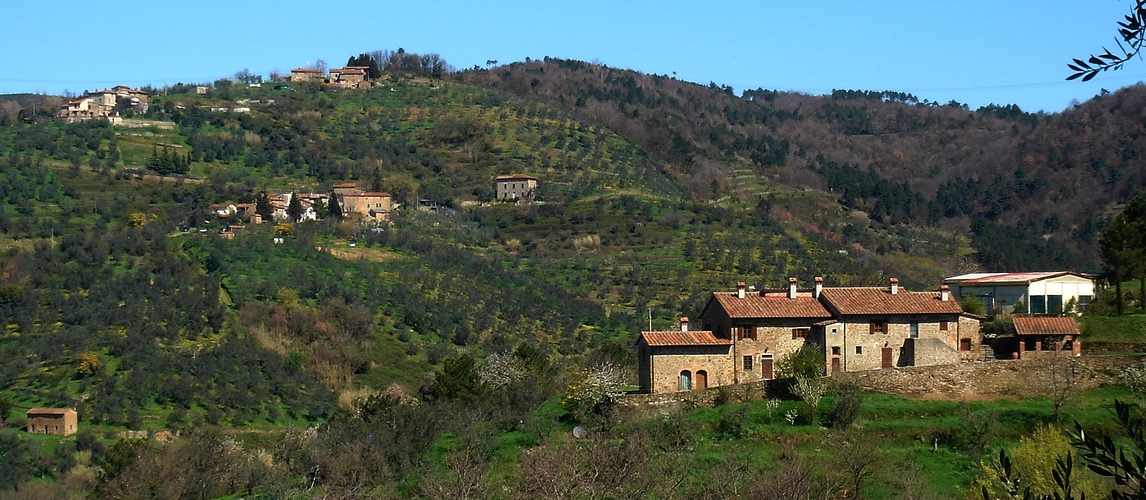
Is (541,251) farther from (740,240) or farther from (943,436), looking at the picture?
(943,436)

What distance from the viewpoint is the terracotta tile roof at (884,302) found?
119ft

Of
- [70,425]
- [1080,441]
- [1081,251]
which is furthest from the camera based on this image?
[1081,251]

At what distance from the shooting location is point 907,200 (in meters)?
134

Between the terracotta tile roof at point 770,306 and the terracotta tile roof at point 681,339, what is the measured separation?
0.84 meters

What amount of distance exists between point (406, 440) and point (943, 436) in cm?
1486

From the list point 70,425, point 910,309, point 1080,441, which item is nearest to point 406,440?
point 910,309

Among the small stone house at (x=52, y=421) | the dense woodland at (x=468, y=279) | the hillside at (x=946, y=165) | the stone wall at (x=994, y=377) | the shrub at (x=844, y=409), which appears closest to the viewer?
the dense woodland at (x=468, y=279)

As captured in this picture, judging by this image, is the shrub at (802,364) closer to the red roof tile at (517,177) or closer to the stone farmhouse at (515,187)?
the stone farmhouse at (515,187)

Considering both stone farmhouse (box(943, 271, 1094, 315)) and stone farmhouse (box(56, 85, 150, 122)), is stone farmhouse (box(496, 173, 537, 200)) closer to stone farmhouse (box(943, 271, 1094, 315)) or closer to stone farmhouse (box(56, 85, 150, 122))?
stone farmhouse (box(56, 85, 150, 122))

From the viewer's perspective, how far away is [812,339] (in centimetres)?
3631

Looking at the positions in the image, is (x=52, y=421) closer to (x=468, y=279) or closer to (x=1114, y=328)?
(x=468, y=279)

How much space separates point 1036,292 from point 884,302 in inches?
315

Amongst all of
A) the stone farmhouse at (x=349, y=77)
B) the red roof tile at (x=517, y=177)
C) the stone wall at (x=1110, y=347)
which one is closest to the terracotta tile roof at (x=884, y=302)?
the stone wall at (x=1110, y=347)

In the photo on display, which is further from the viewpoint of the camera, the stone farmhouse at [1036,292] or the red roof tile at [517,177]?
the red roof tile at [517,177]
